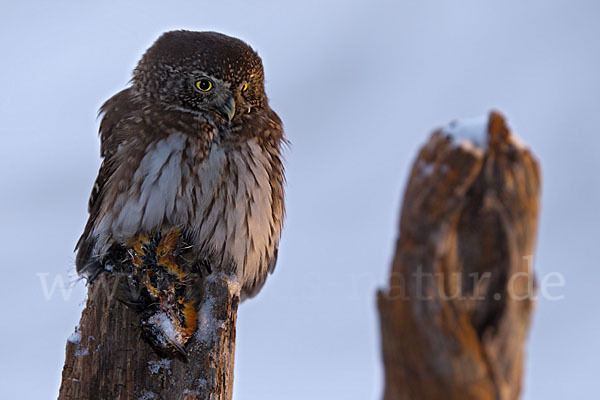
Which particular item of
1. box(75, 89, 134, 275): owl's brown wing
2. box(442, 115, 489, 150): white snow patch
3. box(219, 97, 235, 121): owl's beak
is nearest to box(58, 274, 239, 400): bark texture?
box(75, 89, 134, 275): owl's brown wing

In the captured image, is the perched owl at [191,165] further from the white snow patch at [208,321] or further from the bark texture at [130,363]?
the bark texture at [130,363]

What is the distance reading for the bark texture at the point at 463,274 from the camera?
70.9 inches

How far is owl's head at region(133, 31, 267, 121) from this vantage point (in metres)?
4.22

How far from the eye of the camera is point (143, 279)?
3.46 meters

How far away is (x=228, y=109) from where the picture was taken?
13.8ft

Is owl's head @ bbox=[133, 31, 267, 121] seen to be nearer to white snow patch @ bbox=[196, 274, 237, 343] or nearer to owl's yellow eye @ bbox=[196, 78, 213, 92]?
owl's yellow eye @ bbox=[196, 78, 213, 92]

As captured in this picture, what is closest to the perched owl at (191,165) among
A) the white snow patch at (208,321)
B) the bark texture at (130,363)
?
the white snow patch at (208,321)

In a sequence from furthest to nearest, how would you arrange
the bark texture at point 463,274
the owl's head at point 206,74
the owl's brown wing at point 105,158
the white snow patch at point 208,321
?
1. the owl's brown wing at point 105,158
2. the owl's head at point 206,74
3. the white snow patch at point 208,321
4. the bark texture at point 463,274

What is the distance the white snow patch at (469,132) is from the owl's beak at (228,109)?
2.37 m

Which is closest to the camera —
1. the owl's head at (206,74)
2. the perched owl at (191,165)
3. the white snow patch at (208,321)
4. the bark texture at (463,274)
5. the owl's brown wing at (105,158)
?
the bark texture at (463,274)

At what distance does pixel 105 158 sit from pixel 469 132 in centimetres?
305

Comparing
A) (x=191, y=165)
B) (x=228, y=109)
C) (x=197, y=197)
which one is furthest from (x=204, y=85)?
(x=197, y=197)

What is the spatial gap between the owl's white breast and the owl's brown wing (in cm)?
19

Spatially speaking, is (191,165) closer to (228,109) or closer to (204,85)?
(228,109)
